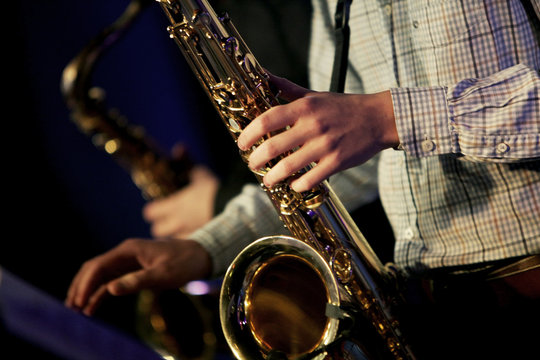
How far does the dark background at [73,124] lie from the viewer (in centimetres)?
259

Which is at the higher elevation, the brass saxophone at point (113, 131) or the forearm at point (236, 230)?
the brass saxophone at point (113, 131)

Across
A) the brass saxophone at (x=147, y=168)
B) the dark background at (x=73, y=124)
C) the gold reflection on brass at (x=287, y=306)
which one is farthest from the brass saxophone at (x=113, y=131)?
the gold reflection on brass at (x=287, y=306)

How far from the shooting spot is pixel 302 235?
4.19 ft

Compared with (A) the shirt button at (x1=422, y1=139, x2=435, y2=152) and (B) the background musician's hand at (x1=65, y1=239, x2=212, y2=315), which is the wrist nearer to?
(A) the shirt button at (x1=422, y1=139, x2=435, y2=152)

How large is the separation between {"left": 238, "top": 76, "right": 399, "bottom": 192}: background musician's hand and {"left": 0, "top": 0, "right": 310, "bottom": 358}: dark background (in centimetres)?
131

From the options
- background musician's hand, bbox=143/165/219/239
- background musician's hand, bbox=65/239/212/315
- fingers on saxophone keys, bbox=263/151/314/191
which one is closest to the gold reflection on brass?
fingers on saxophone keys, bbox=263/151/314/191

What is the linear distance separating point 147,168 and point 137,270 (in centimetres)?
122

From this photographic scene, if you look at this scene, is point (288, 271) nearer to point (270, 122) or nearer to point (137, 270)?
point (270, 122)

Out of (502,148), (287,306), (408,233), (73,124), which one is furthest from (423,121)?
(73,124)

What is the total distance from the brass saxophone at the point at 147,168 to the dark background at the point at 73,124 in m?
0.38

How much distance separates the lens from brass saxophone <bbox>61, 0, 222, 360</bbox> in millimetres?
2152

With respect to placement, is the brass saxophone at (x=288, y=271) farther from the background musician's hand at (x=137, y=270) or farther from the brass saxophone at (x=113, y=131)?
the brass saxophone at (x=113, y=131)

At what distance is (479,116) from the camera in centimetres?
104

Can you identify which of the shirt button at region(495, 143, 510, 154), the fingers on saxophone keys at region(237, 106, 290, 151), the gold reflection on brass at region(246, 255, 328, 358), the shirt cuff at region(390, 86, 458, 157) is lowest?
the gold reflection on brass at region(246, 255, 328, 358)
